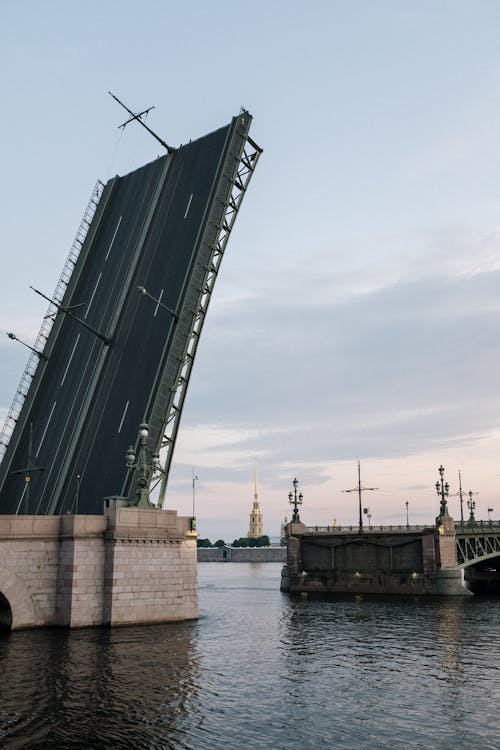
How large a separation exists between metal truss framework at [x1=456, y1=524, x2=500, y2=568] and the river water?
102 feet

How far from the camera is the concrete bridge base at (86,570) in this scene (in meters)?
28.8

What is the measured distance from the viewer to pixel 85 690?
62.8ft

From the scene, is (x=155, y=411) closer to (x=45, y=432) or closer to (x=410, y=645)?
(x=45, y=432)

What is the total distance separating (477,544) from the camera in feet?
219

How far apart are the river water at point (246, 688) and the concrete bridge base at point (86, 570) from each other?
2.72 feet

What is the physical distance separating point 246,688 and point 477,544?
167ft

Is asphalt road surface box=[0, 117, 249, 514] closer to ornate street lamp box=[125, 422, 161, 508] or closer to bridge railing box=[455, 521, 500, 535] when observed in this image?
ornate street lamp box=[125, 422, 161, 508]

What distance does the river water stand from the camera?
51.4ft

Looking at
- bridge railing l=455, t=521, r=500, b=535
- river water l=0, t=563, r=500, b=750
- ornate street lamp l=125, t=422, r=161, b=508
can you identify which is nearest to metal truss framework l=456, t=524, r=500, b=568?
bridge railing l=455, t=521, r=500, b=535

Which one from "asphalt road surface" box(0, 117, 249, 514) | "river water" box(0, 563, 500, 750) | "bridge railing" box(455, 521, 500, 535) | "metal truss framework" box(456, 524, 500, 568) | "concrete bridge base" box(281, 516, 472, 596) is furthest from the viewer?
"bridge railing" box(455, 521, 500, 535)

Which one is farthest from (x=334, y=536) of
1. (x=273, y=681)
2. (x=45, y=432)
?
(x=273, y=681)

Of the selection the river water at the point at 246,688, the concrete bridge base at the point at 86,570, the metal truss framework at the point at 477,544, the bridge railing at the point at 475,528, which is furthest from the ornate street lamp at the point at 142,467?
the bridge railing at the point at 475,528

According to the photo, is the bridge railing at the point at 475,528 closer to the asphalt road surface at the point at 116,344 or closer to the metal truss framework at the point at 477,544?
the metal truss framework at the point at 477,544

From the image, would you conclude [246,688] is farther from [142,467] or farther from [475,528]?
[475,528]
